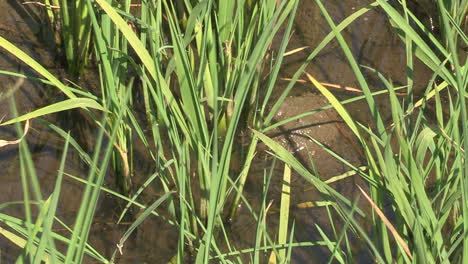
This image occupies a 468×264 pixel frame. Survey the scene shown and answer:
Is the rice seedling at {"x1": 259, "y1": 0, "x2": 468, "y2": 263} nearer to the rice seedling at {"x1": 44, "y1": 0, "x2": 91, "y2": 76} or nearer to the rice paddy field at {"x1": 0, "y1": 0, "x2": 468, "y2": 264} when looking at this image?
the rice paddy field at {"x1": 0, "y1": 0, "x2": 468, "y2": 264}

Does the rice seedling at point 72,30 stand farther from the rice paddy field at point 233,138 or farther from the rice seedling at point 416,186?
the rice seedling at point 416,186

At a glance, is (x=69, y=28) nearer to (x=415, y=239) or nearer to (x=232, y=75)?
(x=232, y=75)

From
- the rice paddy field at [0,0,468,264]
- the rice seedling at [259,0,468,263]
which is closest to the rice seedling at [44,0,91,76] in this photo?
the rice paddy field at [0,0,468,264]

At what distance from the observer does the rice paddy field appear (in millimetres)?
1411

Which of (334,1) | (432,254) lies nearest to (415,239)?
(432,254)

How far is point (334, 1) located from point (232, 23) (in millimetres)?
733

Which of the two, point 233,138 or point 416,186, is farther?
point 233,138

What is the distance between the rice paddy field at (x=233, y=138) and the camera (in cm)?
141

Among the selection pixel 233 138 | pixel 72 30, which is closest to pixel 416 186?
pixel 233 138

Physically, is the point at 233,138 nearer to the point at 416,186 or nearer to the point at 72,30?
the point at 416,186

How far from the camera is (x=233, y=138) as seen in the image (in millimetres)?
1685

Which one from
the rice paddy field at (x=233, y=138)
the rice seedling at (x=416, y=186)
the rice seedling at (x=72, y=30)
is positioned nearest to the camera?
the rice seedling at (x=416, y=186)

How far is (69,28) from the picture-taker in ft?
6.53

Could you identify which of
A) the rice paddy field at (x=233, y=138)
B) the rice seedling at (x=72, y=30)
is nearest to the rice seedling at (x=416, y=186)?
the rice paddy field at (x=233, y=138)
